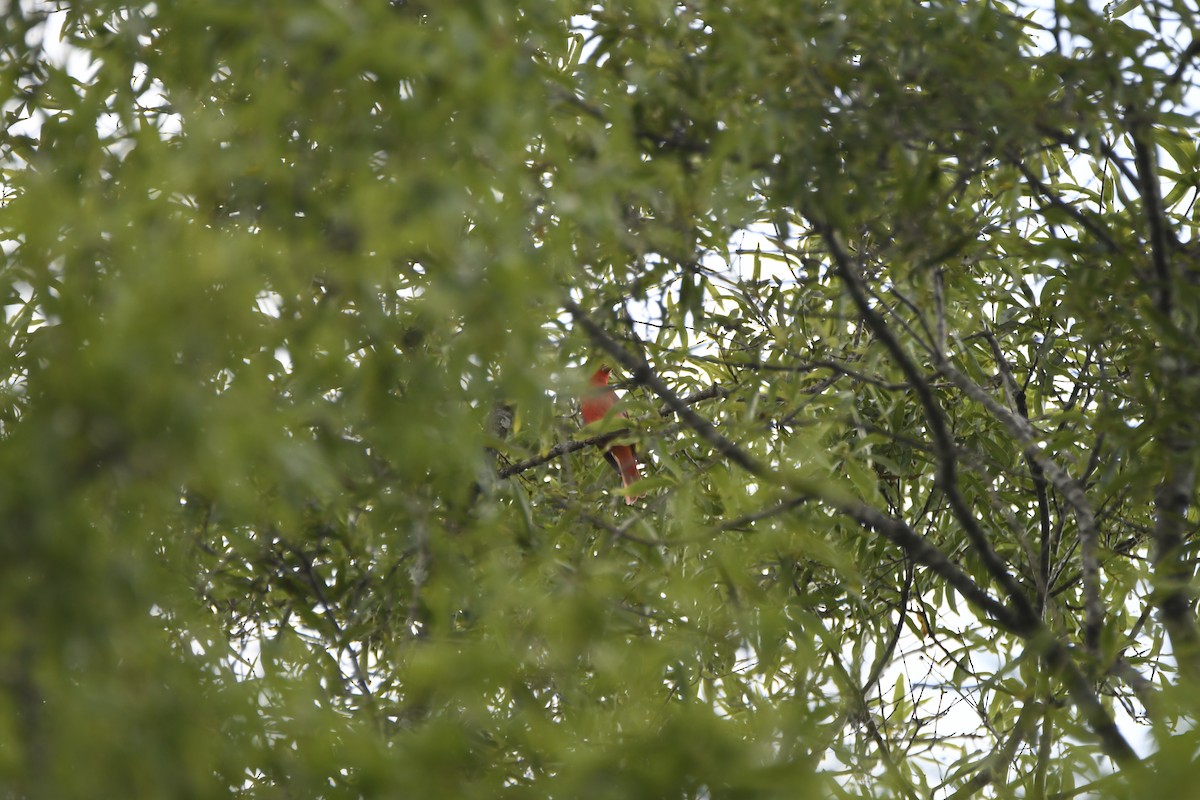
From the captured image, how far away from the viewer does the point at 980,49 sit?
1.23m

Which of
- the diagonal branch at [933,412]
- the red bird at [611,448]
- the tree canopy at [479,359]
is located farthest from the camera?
the red bird at [611,448]

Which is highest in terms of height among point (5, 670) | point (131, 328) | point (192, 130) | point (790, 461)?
point (192, 130)

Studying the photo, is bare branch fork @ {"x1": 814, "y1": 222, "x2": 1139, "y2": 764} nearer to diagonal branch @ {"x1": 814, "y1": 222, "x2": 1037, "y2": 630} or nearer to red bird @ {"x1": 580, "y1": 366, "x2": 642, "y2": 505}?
diagonal branch @ {"x1": 814, "y1": 222, "x2": 1037, "y2": 630}

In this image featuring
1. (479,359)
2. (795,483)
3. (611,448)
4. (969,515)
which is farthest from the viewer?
(611,448)

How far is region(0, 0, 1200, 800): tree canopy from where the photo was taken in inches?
34.2

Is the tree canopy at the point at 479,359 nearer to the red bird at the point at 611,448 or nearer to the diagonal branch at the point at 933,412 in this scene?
the diagonal branch at the point at 933,412

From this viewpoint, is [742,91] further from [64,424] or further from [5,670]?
[5,670]

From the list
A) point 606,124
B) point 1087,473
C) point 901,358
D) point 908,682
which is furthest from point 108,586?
point 908,682

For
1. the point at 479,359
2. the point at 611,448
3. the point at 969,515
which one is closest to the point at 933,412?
the point at 969,515

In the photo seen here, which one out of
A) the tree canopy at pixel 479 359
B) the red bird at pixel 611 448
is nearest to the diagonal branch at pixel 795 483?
the tree canopy at pixel 479 359

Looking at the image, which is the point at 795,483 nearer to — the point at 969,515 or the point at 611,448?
the point at 969,515

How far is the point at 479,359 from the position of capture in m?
1.09

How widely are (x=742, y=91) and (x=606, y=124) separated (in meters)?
0.15

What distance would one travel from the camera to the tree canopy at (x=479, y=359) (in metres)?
0.87
